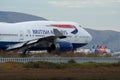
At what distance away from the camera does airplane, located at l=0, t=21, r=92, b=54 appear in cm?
8144

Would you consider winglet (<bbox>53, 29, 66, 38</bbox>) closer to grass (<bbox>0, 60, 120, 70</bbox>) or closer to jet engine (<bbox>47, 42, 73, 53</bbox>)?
jet engine (<bbox>47, 42, 73, 53</bbox>)

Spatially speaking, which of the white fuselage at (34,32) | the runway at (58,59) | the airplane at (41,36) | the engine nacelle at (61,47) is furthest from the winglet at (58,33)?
the runway at (58,59)

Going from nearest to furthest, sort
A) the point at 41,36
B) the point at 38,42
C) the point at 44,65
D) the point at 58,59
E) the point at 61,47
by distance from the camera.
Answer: the point at 44,65 < the point at 58,59 < the point at 38,42 < the point at 61,47 < the point at 41,36

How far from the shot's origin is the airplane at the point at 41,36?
8144 cm

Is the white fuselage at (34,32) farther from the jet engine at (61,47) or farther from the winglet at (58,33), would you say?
the winglet at (58,33)

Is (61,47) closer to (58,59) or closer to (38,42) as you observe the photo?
(38,42)

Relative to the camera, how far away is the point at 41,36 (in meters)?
86.3

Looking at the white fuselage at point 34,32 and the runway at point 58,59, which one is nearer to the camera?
the runway at point 58,59

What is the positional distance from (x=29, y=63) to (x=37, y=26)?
1027 inches

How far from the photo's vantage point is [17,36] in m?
82.9

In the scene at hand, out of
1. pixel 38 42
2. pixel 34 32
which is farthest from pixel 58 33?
pixel 34 32

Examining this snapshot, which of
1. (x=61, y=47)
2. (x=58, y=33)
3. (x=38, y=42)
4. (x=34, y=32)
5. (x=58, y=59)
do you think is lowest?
(x=61, y=47)

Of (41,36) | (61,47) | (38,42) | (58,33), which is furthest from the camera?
(41,36)

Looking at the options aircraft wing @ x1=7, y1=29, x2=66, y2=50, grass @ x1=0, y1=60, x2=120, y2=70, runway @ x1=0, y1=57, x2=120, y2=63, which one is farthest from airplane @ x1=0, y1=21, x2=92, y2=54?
grass @ x1=0, y1=60, x2=120, y2=70
